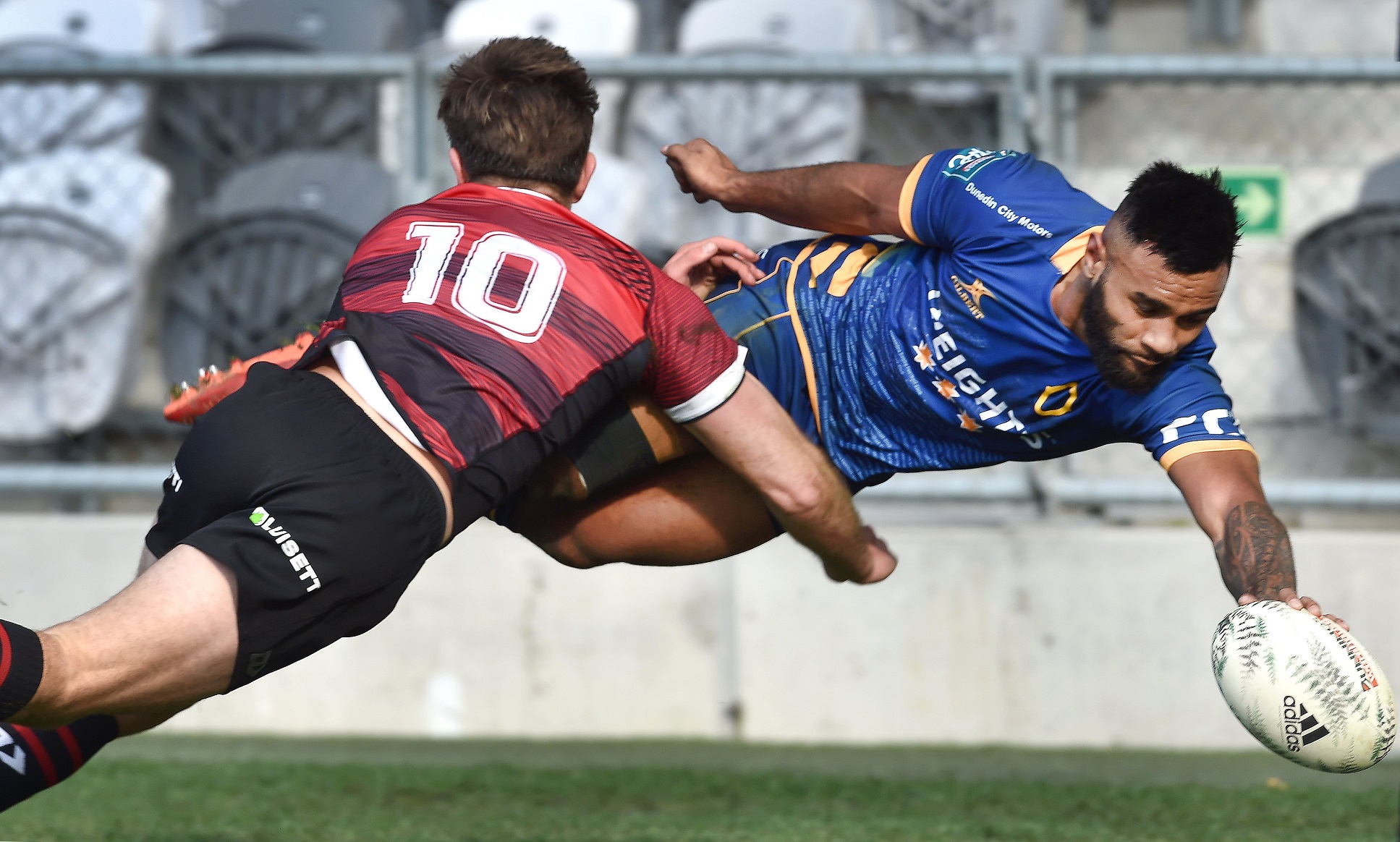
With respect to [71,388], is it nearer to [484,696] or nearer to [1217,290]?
[484,696]

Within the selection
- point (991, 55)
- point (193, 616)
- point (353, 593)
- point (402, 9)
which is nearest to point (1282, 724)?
point (353, 593)

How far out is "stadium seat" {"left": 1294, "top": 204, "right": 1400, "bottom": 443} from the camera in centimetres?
543

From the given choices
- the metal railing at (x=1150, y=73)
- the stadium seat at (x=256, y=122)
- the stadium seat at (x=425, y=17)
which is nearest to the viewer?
the metal railing at (x=1150, y=73)

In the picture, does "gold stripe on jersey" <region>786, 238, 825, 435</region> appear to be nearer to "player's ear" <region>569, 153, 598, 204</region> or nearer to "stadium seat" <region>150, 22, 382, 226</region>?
"player's ear" <region>569, 153, 598, 204</region>

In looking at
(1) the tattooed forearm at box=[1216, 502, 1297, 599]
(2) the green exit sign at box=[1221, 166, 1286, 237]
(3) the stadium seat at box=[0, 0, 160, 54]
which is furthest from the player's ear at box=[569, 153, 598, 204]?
(3) the stadium seat at box=[0, 0, 160, 54]

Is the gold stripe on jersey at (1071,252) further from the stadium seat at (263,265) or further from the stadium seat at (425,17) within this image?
the stadium seat at (425,17)

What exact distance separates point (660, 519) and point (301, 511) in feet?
3.88

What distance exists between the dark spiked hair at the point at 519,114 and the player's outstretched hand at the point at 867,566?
3.72 ft

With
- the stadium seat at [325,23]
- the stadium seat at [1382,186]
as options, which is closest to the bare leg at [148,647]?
the stadium seat at [1382,186]

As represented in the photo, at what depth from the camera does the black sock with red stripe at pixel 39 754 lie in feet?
10.5

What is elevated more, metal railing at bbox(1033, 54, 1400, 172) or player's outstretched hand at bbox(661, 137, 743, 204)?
metal railing at bbox(1033, 54, 1400, 172)

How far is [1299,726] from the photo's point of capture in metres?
2.53

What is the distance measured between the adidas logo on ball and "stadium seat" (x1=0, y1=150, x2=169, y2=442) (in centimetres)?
483

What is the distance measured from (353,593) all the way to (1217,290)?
73.9 inches
